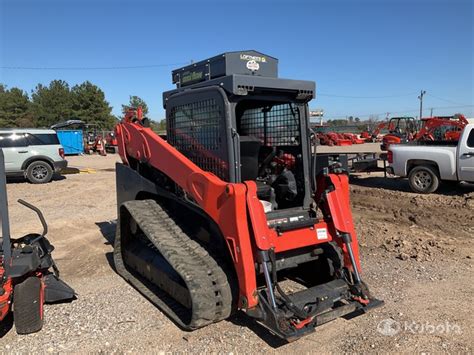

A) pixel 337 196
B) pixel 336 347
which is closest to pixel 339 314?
pixel 336 347

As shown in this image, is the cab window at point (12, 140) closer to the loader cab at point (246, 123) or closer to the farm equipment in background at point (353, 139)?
the loader cab at point (246, 123)

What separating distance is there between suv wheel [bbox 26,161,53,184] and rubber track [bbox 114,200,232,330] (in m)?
10.9

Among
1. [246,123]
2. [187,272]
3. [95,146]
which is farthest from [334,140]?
[187,272]

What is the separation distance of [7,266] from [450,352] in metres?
3.88

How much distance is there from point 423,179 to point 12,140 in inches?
511

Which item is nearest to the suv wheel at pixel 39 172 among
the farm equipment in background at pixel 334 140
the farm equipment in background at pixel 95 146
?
the farm equipment in background at pixel 95 146

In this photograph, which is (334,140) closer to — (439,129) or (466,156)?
(439,129)

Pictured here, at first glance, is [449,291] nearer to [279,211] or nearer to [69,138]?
[279,211]

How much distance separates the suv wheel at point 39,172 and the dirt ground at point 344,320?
6081mm

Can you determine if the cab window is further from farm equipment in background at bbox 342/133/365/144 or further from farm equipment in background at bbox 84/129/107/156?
farm equipment in background at bbox 342/133/365/144

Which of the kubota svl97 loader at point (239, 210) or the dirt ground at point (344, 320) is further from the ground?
the kubota svl97 loader at point (239, 210)

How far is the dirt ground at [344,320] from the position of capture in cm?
358

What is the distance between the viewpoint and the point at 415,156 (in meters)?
11.1

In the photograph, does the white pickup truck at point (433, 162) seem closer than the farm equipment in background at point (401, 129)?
Yes
